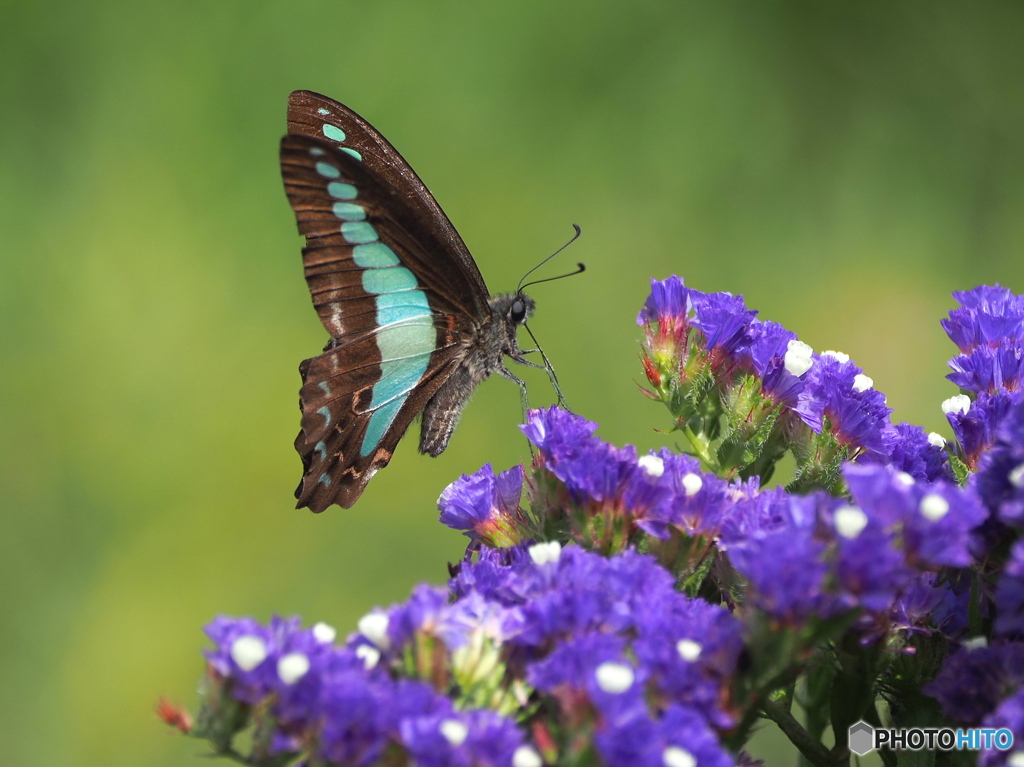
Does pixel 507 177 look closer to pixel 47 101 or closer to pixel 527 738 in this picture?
pixel 47 101

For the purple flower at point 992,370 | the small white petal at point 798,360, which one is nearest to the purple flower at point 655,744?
the small white petal at point 798,360

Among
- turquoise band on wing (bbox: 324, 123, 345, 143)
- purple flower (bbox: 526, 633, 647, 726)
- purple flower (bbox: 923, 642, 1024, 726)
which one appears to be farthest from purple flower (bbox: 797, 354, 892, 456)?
turquoise band on wing (bbox: 324, 123, 345, 143)

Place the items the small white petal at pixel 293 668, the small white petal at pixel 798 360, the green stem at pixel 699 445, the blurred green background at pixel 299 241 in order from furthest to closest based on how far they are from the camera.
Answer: the blurred green background at pixel 299 241 → the green stem at pixel 699 445 → the small white petal at pixel 798 360 → the small white petal at pixel 293 668

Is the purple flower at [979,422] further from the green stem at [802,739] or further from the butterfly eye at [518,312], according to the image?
Answer: the butterfly eye at [518,312]

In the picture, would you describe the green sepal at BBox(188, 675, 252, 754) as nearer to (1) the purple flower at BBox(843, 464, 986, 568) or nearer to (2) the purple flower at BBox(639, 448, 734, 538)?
(2) the purple flower at BBox(639, 448, 734, 538)

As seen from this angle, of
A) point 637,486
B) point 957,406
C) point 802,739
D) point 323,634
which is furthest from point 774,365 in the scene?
point 323,634
